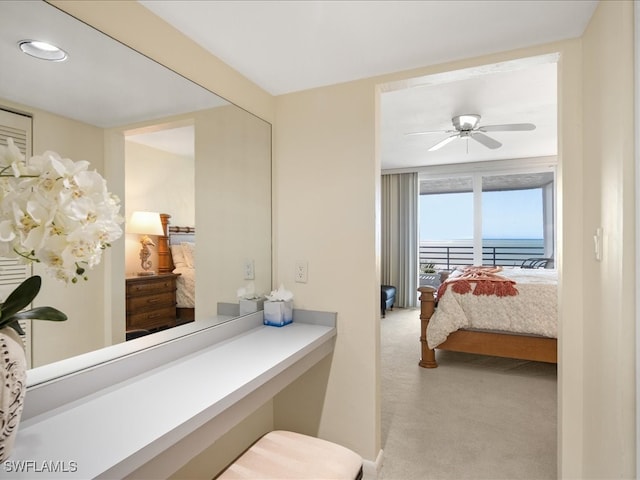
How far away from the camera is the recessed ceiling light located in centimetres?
100

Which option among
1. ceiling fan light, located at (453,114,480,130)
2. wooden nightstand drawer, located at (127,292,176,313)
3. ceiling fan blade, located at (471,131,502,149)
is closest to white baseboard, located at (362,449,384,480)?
wooden nightstand drawer, located at (127,292,176,313)

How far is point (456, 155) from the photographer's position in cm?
515

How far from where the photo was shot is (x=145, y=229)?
1.38m

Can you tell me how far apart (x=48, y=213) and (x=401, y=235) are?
18.9 feet

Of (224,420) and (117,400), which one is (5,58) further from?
(224,420)

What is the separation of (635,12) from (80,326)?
191 centimetres

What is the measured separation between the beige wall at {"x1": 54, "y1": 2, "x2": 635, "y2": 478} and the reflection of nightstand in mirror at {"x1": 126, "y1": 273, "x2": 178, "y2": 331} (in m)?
0.74

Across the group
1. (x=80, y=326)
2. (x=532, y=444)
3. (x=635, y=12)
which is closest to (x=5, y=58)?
(x=80, y=326)

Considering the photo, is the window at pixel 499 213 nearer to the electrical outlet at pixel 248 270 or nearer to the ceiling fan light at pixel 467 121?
the ceiling fan light at pixel 467 121

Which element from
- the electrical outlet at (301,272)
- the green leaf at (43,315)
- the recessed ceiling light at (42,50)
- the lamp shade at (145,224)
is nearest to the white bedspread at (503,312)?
the electrical outlet at (301,272)

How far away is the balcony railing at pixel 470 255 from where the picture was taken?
225 inches

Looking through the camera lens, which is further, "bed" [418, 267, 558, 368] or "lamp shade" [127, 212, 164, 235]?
"bed" [418, 267, 558, 368]

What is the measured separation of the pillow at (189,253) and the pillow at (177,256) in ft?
0.05

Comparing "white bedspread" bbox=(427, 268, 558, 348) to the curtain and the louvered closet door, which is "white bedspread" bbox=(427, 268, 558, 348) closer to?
the curtain
